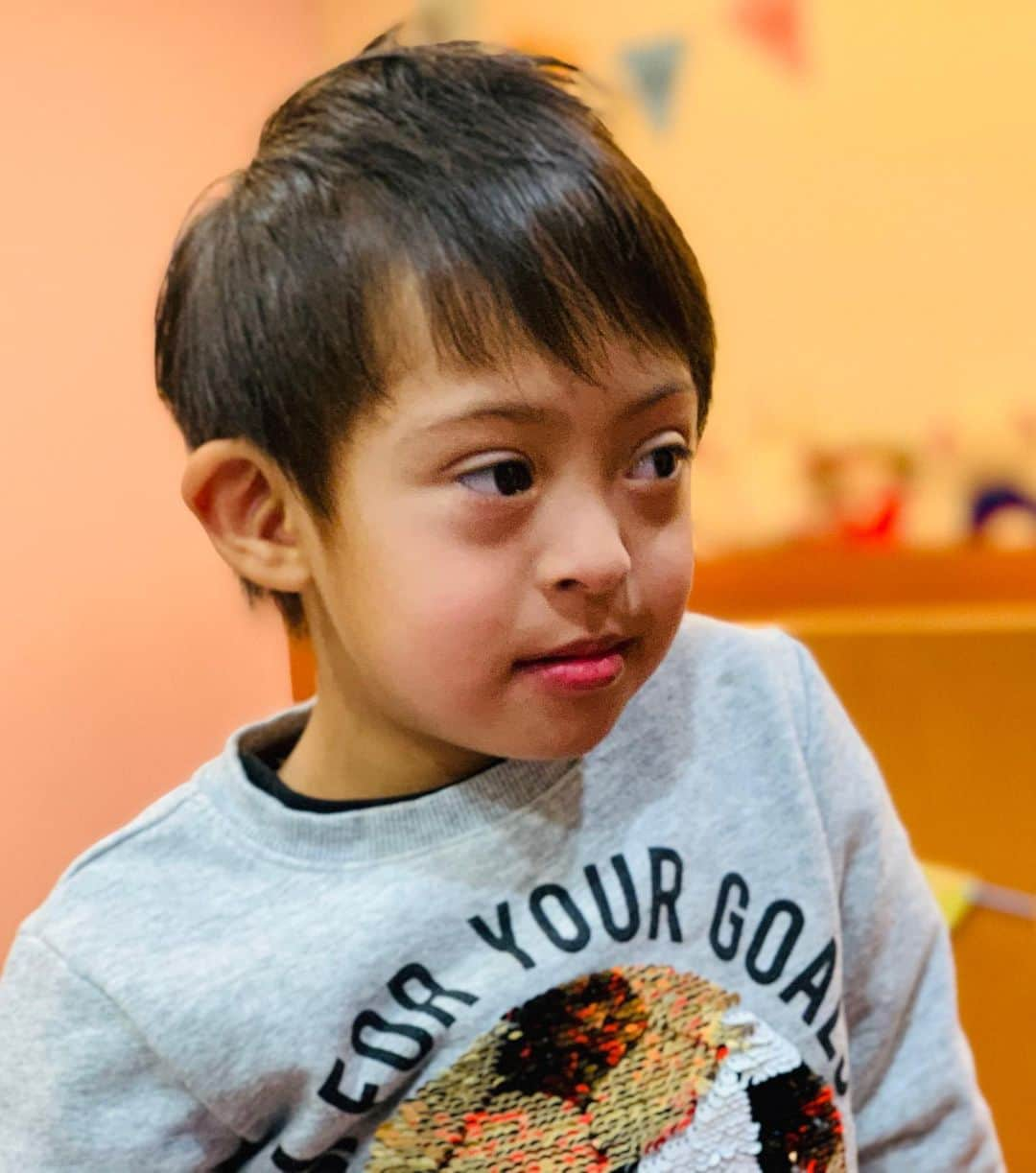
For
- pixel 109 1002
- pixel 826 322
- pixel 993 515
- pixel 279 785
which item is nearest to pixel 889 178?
pixel 826 322

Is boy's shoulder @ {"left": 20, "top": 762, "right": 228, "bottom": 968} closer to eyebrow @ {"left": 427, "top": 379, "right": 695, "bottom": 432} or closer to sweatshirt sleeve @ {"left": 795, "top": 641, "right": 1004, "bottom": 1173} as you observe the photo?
eyebrow @ {"left": 427, "top": 379, "right": 695, "bottom": 432}

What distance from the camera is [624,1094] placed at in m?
0.62

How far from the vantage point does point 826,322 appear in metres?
1.31

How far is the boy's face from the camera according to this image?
499 mm

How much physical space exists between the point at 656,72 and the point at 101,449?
2.47ft

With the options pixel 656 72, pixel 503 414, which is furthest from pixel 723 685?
pixel 656 72

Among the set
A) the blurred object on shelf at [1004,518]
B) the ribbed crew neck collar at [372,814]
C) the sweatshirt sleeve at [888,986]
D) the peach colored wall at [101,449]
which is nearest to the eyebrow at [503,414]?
the ribbed crew neck collar at [372,814]

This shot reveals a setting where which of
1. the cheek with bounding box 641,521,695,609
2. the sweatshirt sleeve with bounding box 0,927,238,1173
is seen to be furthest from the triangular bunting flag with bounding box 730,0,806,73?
the sweatshirt sleeve with bounding box 0,927,238,1173

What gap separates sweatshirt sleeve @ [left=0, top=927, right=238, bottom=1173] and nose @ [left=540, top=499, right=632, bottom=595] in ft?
0.98

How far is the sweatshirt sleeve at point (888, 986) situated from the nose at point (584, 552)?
0.87 ft

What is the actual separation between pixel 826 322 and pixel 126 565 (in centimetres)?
79

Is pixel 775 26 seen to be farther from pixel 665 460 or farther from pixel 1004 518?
pixel 665 460

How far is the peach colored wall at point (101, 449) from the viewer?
0.98 m

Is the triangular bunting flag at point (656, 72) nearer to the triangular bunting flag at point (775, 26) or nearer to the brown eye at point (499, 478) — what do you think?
the triangular bunting flag at point (775, 26)
